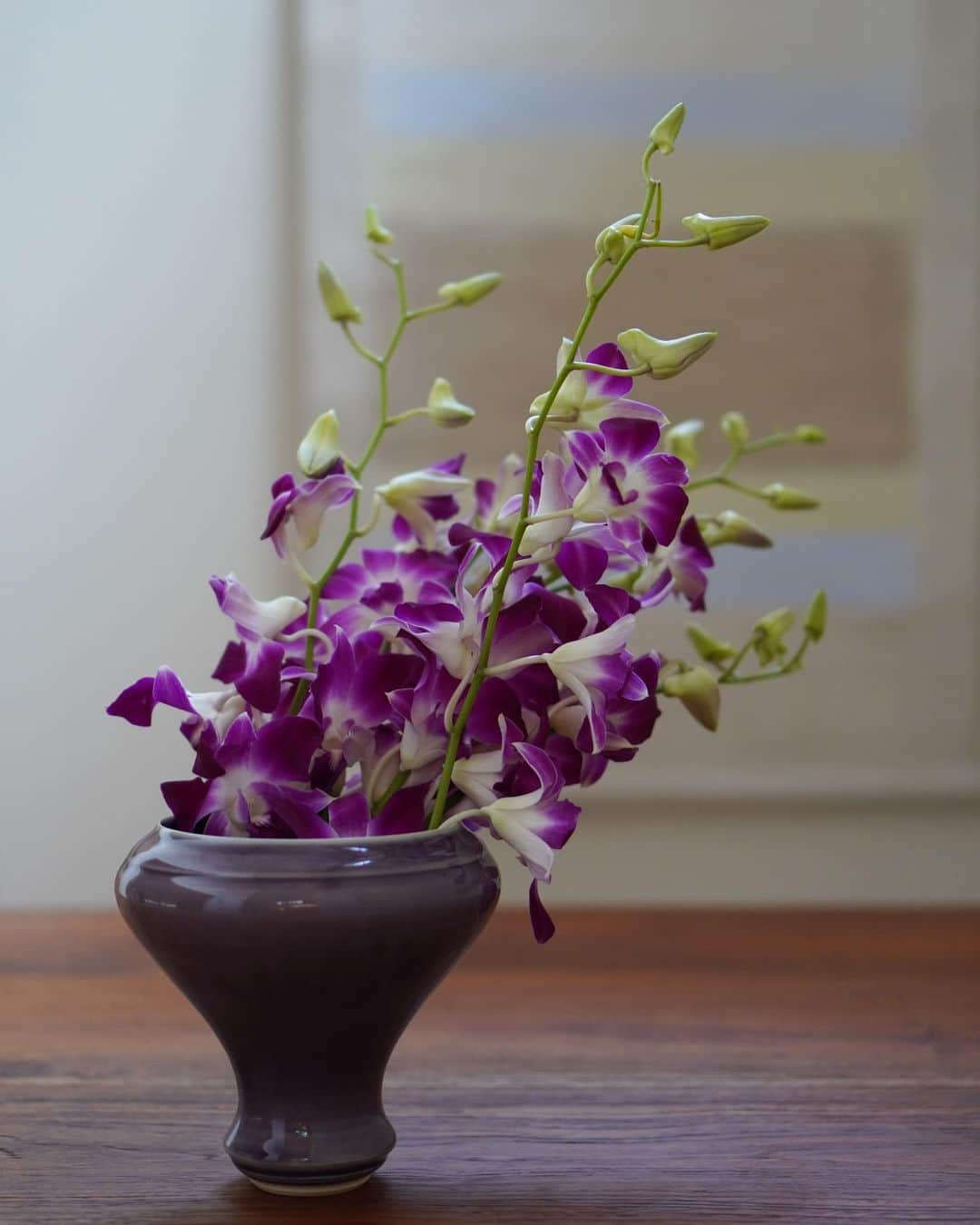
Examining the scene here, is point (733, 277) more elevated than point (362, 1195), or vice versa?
point (733, 277)

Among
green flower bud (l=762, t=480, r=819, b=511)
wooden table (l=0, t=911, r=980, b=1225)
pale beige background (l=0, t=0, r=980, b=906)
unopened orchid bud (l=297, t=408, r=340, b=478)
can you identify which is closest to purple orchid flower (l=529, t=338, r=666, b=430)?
unopened orchid bud (l=297, t=408, r=340, b=478)

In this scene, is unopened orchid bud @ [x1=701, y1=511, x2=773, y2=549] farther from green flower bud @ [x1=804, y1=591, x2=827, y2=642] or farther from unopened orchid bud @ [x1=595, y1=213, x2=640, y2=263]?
unopened orchid bud @ [x1=595, y1=213, x2=640, y2=263]

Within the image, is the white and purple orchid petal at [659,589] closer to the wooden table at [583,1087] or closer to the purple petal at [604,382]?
the purple petal at [604,382]

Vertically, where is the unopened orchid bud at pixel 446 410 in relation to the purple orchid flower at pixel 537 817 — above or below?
above

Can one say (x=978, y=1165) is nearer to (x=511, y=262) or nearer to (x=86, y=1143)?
(x=86, y=1143)

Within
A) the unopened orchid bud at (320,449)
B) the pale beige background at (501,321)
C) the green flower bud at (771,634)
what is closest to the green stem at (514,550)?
the unopened orchid bud at (320,449)

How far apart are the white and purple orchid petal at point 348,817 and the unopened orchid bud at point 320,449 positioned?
15 centimetres

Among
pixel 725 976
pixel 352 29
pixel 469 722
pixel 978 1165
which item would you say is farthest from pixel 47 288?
pixel 978 1165

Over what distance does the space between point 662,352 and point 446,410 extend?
0.14 m

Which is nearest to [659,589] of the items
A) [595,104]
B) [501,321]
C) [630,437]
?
[630,437]

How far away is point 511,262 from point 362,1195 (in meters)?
1.46

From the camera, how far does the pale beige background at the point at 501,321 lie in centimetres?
186

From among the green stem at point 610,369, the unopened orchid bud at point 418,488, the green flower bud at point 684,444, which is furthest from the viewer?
the green flower bud at point 684,444

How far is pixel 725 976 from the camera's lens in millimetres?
983
